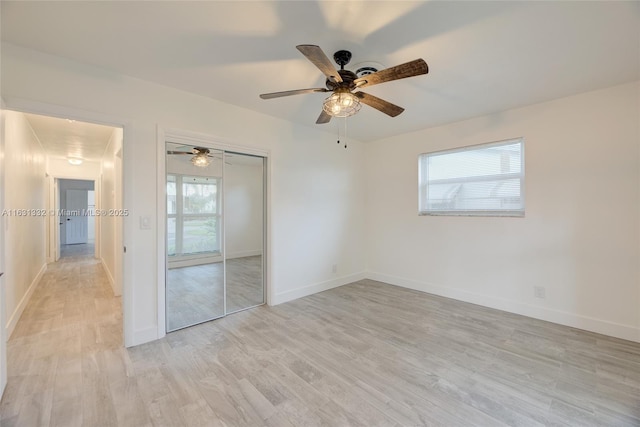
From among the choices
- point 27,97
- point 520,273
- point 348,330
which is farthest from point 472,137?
point 27,97

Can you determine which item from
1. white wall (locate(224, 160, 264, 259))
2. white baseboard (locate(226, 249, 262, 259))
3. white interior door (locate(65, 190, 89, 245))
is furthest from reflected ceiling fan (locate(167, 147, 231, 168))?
white interior door (locate(65, 190, 89, 245))

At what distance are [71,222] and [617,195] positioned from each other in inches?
564

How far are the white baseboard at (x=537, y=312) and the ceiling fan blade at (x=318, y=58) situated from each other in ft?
11.1

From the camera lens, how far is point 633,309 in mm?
2646

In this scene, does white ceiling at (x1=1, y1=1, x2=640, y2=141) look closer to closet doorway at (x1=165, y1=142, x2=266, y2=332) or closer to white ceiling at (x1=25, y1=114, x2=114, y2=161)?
closet doorway at (x1=165, y1=142, x2=266, y2=332)

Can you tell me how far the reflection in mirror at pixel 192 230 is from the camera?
296cm

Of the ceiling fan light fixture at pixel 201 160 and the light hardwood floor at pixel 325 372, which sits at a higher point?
the ceiling fan light fixture at pixel 201 160

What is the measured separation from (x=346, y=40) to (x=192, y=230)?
100 inches

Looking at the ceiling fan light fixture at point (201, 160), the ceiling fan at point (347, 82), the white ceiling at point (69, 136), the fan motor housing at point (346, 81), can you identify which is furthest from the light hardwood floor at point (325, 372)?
the white ceiling at point (69, 136)

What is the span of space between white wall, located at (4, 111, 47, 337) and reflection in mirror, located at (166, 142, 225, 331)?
51.5 inches

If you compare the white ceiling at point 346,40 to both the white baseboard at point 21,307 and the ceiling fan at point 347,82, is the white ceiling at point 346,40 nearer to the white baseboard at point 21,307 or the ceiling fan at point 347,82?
the ceiling fan at point 347,82

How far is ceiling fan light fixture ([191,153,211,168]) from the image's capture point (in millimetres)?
3113

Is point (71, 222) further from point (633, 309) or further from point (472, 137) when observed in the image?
point (633, 309)

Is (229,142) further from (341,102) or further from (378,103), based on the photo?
(378,103)
